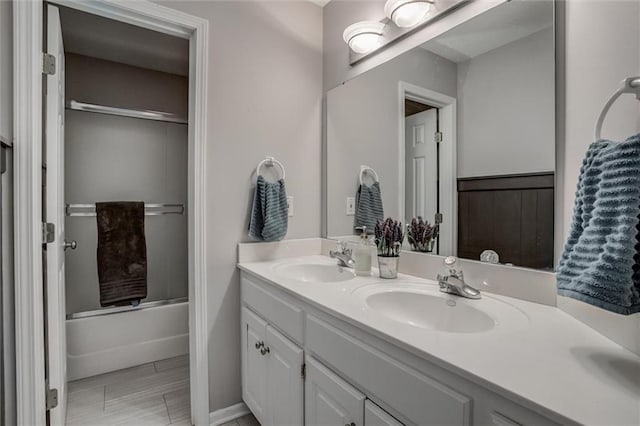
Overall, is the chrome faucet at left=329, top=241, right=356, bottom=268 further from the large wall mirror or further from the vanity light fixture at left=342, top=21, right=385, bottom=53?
the vanity light fixture at left=342, top=21, right=385, bottom=53

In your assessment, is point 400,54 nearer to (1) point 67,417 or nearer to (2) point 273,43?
(2) point 273,43

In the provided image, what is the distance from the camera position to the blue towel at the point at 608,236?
0.58 metres

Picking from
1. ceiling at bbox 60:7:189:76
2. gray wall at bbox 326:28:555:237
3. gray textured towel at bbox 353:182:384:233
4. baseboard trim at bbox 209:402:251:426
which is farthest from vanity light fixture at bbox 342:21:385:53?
baseboard trim at bbox 209:402:251:426

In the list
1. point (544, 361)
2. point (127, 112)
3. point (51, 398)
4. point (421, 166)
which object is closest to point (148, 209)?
point (127, 112)

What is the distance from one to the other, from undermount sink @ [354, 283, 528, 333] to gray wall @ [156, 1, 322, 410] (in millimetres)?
872

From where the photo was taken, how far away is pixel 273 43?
73.8 inches

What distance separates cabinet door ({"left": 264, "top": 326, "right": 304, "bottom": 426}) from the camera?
3.98 ft

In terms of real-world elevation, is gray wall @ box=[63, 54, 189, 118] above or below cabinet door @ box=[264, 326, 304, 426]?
above

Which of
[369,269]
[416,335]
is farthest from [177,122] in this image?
[416,335]

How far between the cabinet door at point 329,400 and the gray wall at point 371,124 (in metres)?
0.86

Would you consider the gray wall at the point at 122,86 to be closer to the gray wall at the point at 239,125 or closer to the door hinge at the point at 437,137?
the gray wall at the point at 239,125

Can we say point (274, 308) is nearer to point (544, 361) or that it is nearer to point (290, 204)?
point (290, 204)

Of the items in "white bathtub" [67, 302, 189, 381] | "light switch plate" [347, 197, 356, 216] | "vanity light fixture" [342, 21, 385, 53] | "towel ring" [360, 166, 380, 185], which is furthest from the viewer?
"white bathtub" [67, 302, 189, 381]

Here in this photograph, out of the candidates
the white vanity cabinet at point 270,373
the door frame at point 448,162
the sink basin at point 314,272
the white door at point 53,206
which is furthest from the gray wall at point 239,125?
the door frame at point 448,162
